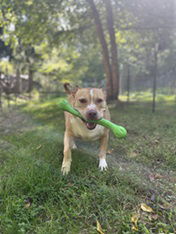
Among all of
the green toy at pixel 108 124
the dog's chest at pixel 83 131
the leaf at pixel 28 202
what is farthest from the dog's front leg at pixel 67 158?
the leaf at pixel 28 202

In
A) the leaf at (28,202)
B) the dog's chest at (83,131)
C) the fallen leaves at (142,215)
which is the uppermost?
the dog's chest at (83,131)

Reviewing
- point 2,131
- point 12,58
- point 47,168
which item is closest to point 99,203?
point 47,168

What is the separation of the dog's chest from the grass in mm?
377

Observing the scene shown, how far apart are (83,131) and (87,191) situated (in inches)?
32.1

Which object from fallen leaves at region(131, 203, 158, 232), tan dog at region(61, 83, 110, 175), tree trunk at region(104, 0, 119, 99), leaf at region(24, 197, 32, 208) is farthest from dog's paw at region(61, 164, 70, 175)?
tree trunk at region(104, 0, 119, 99)

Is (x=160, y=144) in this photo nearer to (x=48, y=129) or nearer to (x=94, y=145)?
(x=94, y=145)

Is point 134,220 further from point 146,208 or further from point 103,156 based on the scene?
point 103,156

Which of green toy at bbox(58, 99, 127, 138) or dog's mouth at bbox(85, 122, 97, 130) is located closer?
green toy at bbox(58, 99, 127, 138)

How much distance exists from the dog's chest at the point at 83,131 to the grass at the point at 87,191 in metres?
0.38

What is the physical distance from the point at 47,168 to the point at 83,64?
20968mm

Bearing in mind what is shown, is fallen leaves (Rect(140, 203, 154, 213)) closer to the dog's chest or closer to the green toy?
the green toy

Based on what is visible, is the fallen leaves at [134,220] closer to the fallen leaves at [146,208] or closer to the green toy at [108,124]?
the fallen leaves at [146,208]

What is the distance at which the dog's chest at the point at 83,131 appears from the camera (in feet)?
8.20

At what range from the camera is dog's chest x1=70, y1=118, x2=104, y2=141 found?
2.50 metres
